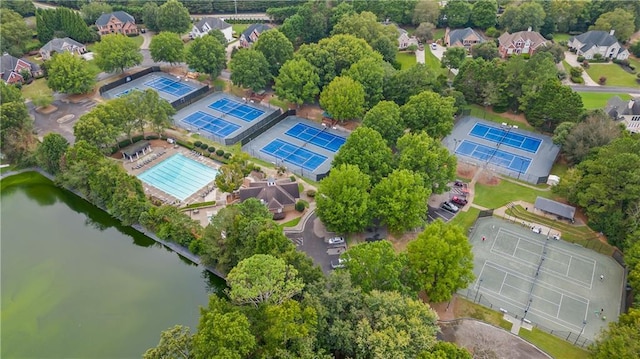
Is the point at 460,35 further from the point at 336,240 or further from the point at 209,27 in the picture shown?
the point at 336,240

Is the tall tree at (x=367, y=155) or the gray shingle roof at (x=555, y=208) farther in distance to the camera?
the gray shingle roof at (x=555, y=208)

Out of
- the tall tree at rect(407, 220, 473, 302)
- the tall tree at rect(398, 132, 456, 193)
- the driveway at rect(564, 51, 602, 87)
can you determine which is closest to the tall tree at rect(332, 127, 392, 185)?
the tall tree at rect(398, 132, 456, 193)

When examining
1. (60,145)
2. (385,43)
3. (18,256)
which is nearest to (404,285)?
(18,256)

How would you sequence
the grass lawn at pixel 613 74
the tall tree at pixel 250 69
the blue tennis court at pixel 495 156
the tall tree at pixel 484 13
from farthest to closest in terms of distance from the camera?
the tall tree at pixel 484 13
the grass lawn at pixel 613 74
the tall tree at pixel 250 69
the blue tennis court at pixel 495 156

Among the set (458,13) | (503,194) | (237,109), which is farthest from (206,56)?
(458,13)

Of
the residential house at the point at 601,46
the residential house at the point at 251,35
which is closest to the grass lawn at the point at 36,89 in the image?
the residential house at the point at 251,35

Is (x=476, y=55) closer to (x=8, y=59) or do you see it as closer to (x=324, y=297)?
(x=324, y=297)

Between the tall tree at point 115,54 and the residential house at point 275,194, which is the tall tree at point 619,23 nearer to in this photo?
the residential house at point 275,194
